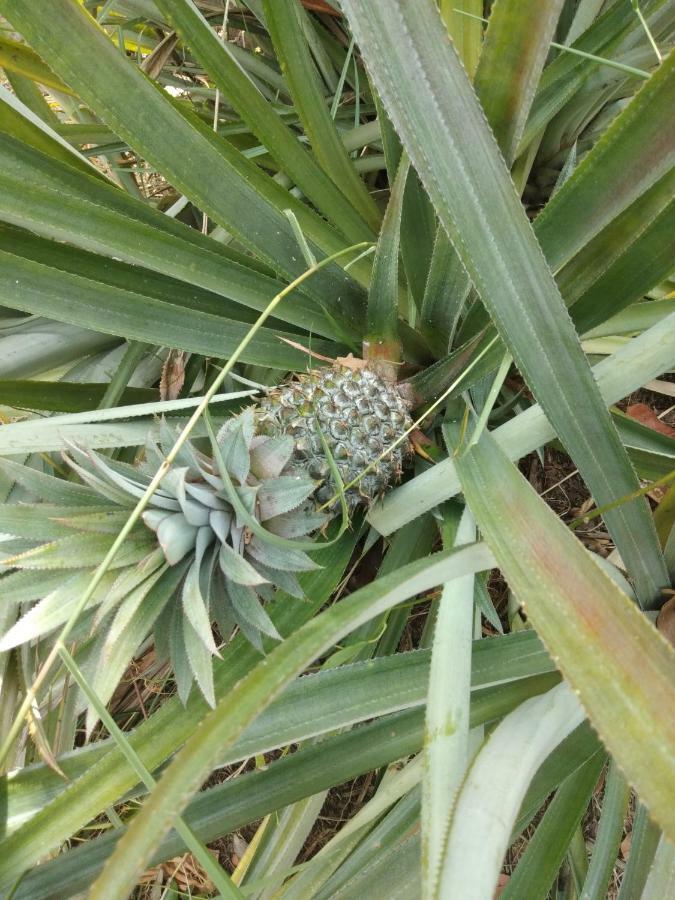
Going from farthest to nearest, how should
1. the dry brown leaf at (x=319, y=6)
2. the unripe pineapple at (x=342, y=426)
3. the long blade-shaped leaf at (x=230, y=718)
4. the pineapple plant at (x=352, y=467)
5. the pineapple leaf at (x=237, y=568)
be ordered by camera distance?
1. the dry brown leaf at (x=319, y=6)
2. the unripe pineapple at (x=342, y=426)
3. the pineapple leaf at (x=237, y=568)
4. the pineapple plant at (x=352, y=467)
5. the long blade-shaped leaf at (x=230, y=718)

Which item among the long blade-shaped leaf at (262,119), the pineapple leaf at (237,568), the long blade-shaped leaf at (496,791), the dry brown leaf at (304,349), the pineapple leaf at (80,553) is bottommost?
the long blade-shaped leaf at (496,791)

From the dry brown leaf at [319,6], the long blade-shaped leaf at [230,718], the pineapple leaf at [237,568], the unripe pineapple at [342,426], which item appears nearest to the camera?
the long blade-shaped leaf at [230,718]

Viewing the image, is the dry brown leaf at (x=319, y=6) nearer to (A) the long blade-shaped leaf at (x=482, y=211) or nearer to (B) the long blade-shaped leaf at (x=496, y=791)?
(A) the long blade-shaped leaf at (x=482, y=211)

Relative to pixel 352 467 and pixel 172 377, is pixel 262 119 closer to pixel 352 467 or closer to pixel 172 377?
pixel 172 377

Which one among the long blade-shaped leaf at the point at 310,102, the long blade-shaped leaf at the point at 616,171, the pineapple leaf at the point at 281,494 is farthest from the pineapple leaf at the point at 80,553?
the long blade-shaped leaf at the point at 310,102

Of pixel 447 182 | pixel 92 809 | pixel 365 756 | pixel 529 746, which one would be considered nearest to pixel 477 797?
pixel 529 746

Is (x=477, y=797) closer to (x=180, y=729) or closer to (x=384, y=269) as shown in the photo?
(x=180, y=729)

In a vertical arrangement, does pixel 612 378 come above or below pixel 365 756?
above

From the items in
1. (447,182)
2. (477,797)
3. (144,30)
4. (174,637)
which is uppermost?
(144,30)
